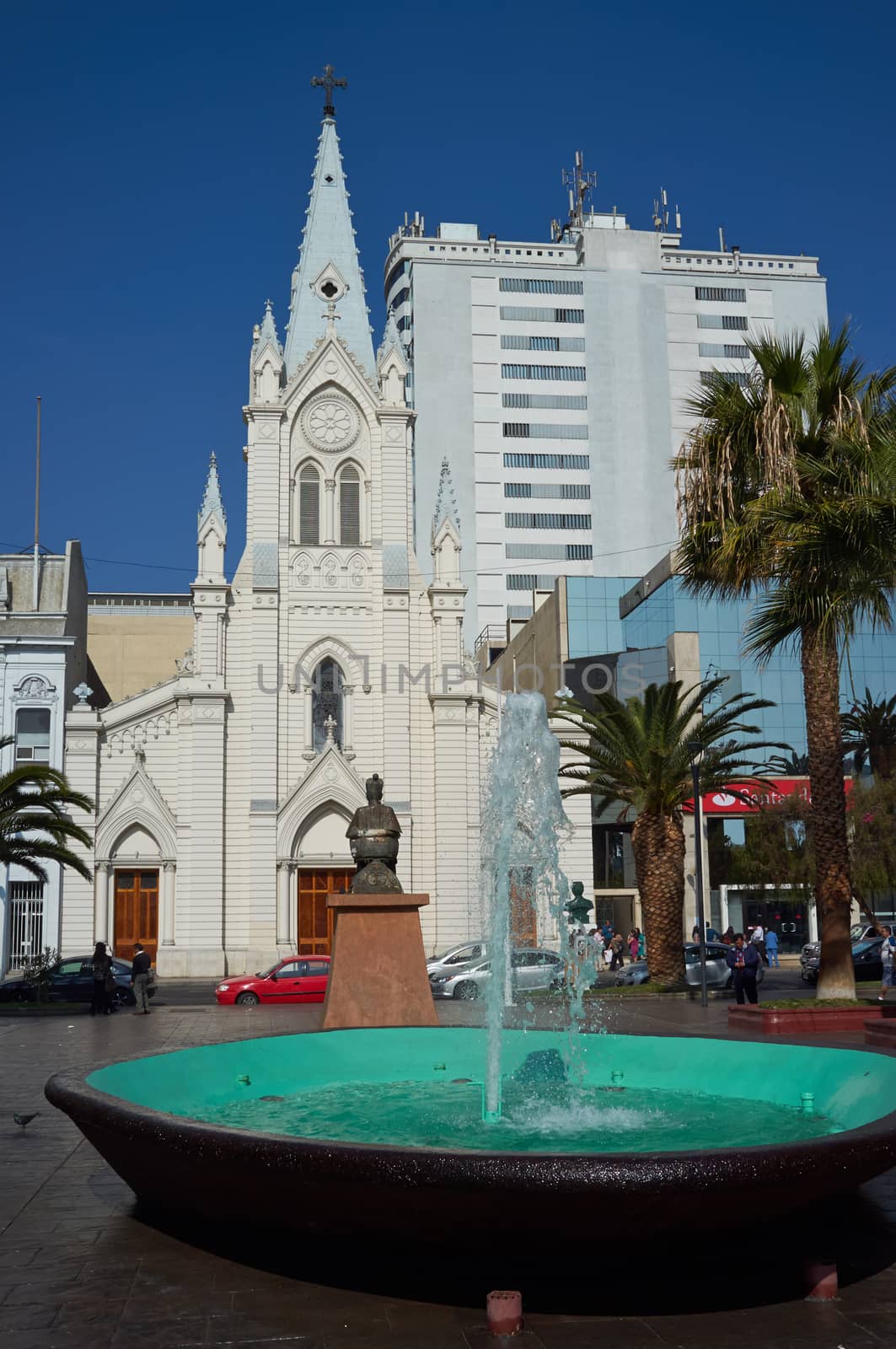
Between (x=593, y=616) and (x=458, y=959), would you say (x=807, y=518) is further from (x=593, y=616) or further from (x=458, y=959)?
(x=593, y=616)

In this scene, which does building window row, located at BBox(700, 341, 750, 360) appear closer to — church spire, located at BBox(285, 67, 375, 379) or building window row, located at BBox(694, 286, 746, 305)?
building window row, located at BBox(694, 286, 746, 305)

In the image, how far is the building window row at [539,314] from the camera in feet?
297

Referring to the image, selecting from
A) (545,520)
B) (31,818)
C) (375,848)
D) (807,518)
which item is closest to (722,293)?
(545,520)

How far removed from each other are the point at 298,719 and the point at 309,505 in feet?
25.9

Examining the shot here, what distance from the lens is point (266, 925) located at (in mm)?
40906

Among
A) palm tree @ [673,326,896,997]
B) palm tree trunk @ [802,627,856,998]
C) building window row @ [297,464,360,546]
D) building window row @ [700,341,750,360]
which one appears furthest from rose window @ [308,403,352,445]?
building window row @ [700,341,750,360]

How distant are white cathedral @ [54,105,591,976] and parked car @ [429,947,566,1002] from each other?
910 centimetres

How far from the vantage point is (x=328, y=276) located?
4716 centimetres

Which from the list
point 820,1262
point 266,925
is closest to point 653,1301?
point 820,1262

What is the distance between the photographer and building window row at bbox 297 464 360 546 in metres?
44.6

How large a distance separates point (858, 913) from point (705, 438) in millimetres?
39903

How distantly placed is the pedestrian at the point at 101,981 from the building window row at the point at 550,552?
2535 inches

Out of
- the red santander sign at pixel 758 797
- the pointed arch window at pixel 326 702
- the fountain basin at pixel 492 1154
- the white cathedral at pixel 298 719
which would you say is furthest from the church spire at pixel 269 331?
the fountain basin at pixel 492 1154

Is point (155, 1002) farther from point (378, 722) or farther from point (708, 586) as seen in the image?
point (708, 586)
